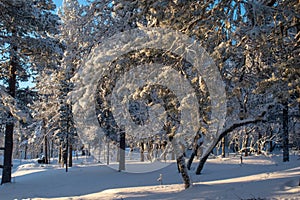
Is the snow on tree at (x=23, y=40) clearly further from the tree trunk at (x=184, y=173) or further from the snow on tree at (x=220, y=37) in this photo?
the tree trunk at (x=184, y=173)

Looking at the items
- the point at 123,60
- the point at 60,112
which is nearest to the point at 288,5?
the point at 123,60

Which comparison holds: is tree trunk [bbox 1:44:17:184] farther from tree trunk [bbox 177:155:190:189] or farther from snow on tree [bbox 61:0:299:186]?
tree trunk [bbox 177:155:190:189]

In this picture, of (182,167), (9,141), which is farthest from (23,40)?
(182,167)

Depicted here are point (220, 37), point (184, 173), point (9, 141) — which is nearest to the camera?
point (220, 37)

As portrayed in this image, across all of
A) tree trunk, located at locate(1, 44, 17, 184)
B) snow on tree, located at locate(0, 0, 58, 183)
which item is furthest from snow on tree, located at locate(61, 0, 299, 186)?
tree trunk, located at locate(1, 44, 17, 184)

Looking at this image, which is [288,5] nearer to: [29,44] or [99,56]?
[99,56]

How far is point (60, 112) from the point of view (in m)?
23.8

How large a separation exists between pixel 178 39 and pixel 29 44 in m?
8.52

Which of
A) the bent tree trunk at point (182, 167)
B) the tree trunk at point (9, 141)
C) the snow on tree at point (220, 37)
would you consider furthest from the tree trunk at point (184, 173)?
the tree trunk at point (9, 141)

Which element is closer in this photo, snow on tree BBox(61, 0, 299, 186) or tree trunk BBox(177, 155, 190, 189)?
snow on tree BBox(61, 0, 299, 186)

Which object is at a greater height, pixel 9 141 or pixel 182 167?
pixel 9 141

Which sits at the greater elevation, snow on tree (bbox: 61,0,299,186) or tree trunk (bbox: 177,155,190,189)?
snow on tree (bbox: 61,0,299,186)

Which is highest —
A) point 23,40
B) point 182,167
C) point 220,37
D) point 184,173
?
point 23,40

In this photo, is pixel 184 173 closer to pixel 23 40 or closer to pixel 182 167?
pixel 182 167
